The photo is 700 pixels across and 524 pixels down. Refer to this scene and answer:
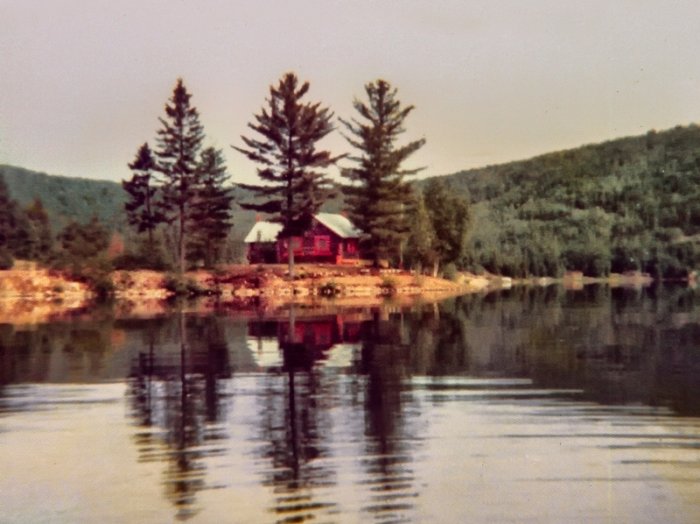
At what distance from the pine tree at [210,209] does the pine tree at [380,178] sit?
10005 mm

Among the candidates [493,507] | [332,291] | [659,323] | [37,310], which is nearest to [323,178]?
[332,291]

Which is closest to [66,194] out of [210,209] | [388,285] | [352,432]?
[210,209]

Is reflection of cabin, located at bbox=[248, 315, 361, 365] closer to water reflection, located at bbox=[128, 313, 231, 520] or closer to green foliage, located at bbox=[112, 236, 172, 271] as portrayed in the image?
water reflection, located at bbox=[128, 313, 231, 520]

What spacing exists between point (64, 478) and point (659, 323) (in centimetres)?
2657

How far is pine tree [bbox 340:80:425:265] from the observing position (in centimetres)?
6519

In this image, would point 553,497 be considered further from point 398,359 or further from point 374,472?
point 398,359

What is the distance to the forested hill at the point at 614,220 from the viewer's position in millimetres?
131000

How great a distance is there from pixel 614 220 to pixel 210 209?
4742 inches

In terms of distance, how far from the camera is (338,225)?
78.9m

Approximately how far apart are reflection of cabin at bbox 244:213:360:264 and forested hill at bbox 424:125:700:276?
26.8 m

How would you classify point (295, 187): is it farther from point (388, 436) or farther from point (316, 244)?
point (388, 436)

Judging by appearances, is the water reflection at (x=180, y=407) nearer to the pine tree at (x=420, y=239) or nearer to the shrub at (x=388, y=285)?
the shrub at (x=388, y=285)

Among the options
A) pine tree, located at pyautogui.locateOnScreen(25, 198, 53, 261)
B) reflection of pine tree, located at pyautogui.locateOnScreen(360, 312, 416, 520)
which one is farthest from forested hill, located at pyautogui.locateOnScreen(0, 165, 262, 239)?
reflection of pine tree, located at pyautogui.locateOnScreen(360, 312, 416, 520)

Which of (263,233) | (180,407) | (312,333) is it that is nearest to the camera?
(180,407)
